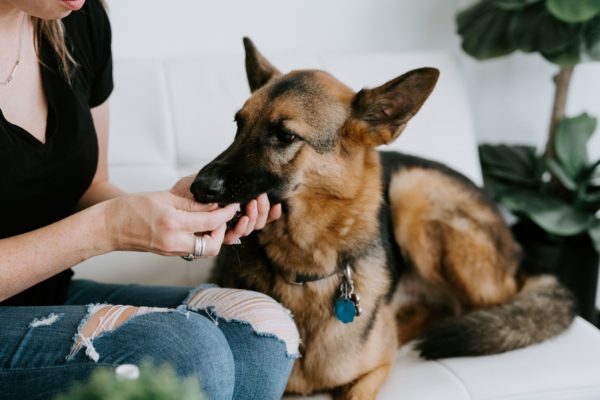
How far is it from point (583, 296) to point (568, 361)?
0.84 m

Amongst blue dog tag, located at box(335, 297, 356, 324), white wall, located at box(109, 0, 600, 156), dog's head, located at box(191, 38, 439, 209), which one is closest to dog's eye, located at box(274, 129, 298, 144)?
dog's head, located at box(191, 38, 439, 209)

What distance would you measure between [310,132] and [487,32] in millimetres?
1138

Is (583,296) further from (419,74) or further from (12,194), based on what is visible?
(12,194)

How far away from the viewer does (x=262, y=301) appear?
1.18m

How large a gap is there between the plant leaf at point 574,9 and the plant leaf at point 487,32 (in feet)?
0.75

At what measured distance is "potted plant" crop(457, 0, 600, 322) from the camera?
6.31 feet

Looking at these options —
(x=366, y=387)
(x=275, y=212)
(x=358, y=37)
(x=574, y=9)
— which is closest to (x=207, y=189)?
(x=275, y=212)

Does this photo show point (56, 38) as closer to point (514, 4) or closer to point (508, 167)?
point (514, 4)

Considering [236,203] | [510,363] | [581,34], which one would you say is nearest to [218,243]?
[236,203]

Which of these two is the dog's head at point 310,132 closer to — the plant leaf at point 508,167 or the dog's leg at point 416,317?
the dog's leg at point 416,317

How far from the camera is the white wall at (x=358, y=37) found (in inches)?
81.4

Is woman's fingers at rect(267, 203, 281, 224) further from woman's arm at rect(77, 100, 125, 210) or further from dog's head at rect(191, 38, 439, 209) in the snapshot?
woman's arm at rect(77, 100, 125, 210)

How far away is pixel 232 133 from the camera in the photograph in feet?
5.71

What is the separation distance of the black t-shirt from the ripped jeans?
0.20m
